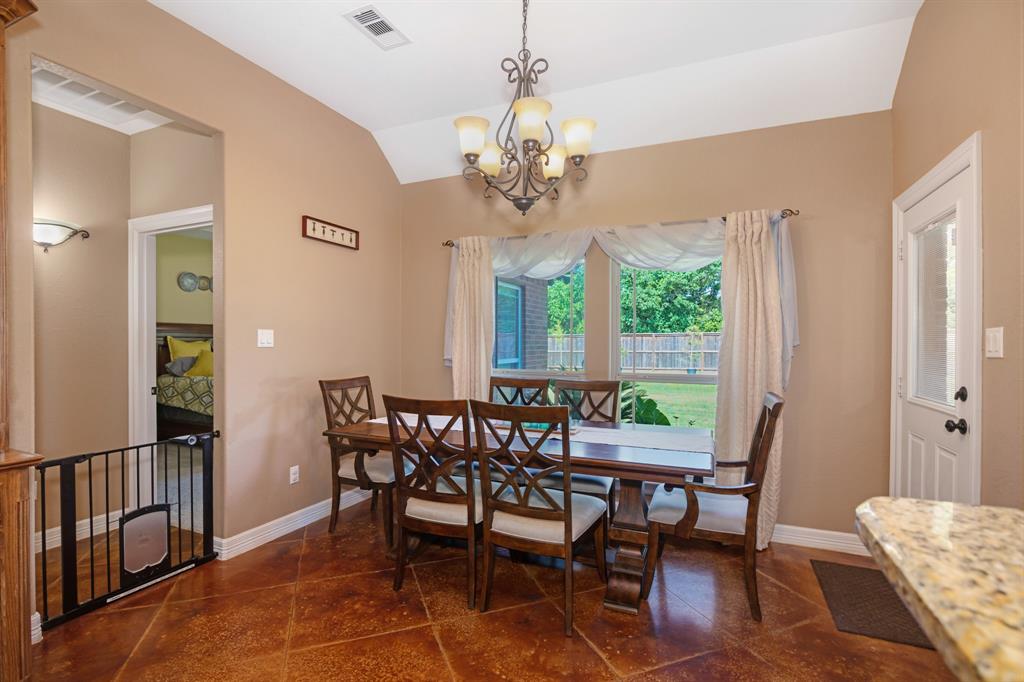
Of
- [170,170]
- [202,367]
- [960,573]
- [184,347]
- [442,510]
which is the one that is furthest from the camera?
[184,347]

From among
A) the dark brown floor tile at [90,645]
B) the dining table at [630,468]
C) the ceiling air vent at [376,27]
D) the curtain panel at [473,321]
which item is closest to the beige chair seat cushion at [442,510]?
the dining table at [630,468]

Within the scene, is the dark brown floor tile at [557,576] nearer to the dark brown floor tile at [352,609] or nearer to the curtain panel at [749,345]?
the dark brown floor tile at [352,609]

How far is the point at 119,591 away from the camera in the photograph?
236cm

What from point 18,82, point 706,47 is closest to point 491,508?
point 18,82

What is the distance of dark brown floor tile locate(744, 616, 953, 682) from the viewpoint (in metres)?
1.85

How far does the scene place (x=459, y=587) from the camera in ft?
8.13

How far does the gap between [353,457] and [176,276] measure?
4425mm

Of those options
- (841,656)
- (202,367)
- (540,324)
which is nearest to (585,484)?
(841,656)

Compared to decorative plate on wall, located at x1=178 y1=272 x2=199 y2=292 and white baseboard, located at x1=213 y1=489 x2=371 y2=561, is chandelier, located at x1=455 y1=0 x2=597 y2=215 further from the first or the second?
decorative plate on wall, located at x1=178 y1=272 x2=199 y2=292

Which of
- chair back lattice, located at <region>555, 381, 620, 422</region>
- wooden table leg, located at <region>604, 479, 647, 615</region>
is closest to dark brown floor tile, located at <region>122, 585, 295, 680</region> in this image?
wooden table leg, located at <region>604, 479, 647, 615</region>

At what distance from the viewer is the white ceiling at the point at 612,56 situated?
2.50 metres

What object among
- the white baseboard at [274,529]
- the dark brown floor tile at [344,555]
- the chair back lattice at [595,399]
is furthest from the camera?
the chair back lattice at [595,399]

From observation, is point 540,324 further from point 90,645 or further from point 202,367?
point 202,367

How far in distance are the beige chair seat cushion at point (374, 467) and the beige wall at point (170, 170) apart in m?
1.92
